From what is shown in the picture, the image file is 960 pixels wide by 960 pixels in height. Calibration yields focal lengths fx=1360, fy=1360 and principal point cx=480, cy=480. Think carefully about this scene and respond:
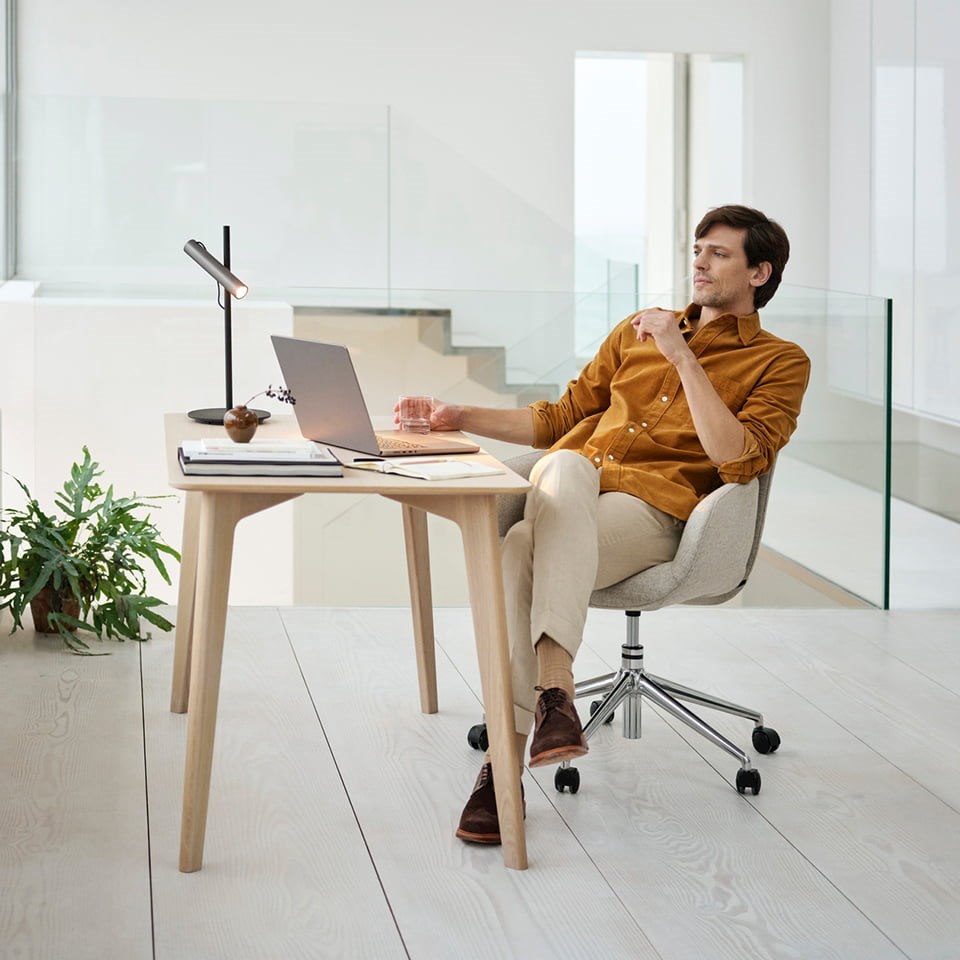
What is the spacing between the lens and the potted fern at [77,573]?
3492 millimetres

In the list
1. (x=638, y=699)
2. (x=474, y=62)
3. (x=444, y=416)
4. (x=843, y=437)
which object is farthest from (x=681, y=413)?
(x=474, y=62)

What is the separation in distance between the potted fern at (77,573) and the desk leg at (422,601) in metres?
0.82

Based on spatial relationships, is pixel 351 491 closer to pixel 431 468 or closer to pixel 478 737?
pixel 431 468

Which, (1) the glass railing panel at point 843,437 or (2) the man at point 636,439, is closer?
(2) the man at point 636,439

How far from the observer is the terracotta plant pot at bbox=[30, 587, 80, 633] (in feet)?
11.7

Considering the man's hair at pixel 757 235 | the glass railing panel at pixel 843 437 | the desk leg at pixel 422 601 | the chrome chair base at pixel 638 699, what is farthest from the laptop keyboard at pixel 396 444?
the glass railing panel at pixel 843 437

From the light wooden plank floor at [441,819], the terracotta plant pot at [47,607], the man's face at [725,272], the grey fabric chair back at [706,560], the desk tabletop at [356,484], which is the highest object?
the man's face at [725,272]

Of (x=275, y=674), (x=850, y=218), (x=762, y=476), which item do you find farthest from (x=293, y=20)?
(x=762, y=476)

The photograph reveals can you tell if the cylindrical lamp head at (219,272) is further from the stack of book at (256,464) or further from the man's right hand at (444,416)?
the stack of book at (256,464)

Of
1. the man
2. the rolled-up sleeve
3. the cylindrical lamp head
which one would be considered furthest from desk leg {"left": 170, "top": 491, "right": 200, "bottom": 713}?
the rolled-up sleeve

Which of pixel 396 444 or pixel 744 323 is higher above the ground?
pixel 744 323

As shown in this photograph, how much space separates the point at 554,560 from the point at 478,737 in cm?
58

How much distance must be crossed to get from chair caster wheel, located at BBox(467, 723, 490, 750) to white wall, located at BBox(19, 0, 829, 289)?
500 centimetres

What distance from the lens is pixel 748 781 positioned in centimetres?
256
